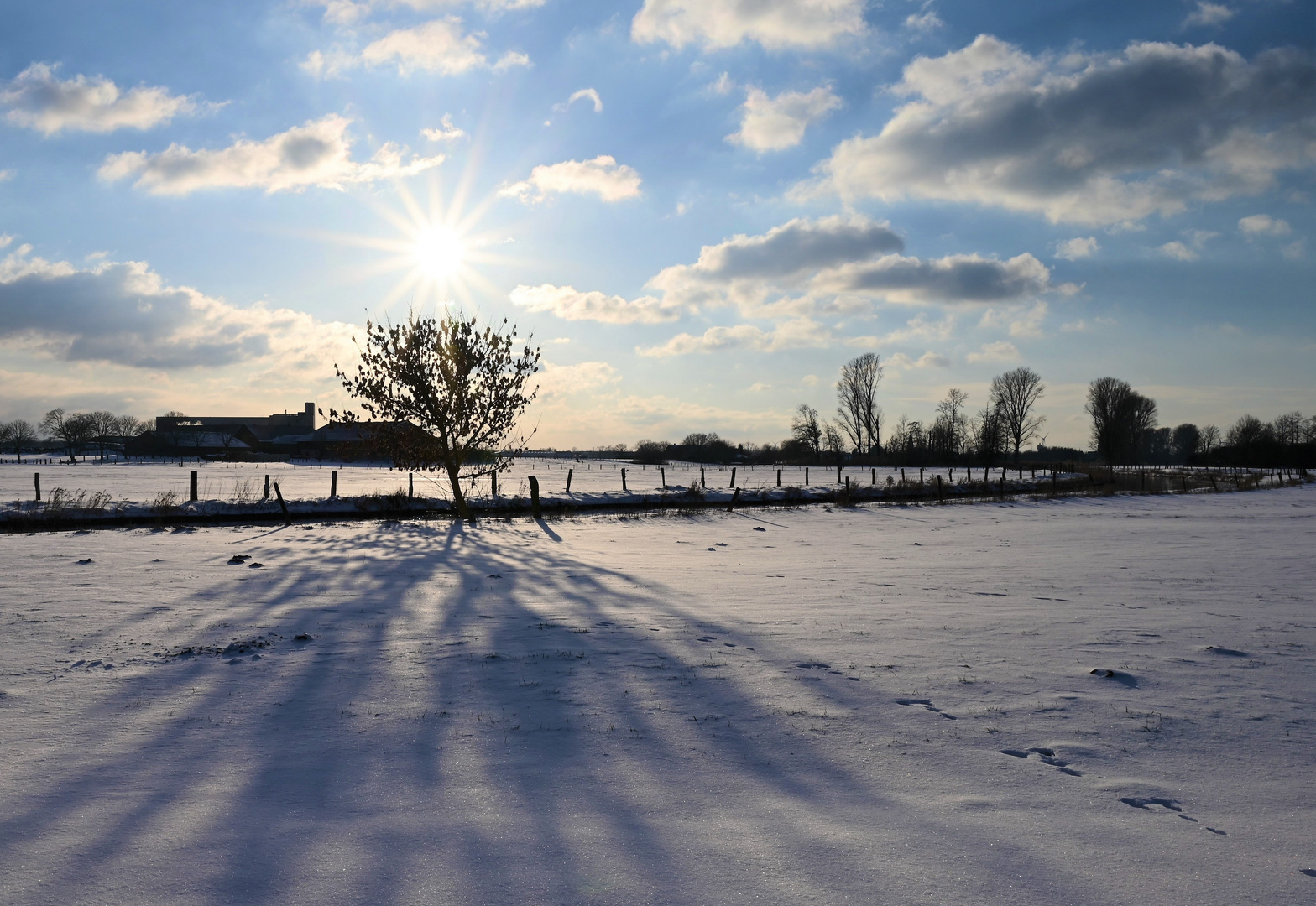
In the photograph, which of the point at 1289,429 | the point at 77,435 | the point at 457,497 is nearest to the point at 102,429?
the point at 77,435

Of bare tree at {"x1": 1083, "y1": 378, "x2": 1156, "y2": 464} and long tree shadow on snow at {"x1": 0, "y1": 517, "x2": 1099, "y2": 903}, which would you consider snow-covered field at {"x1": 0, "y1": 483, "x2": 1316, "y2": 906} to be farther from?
bare tree at {"x1": 1083, "y1": 378, "x2": 1156, "y2": 464}

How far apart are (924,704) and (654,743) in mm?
1952

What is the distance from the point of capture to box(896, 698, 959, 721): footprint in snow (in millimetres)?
4666

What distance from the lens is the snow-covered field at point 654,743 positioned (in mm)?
2875

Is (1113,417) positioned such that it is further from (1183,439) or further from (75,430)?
(75,430)

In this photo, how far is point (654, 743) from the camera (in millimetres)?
4234

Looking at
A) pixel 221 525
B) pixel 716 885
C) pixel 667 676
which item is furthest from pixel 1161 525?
pixel 221 525

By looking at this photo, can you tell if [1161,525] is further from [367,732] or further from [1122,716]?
[367,732]

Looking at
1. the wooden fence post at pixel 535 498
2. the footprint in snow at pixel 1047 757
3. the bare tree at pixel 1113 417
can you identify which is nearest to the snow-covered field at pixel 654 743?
the footprint in snow at pixel 1047 757

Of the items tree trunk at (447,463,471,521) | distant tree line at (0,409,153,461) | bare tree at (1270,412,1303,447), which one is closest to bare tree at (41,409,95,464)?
distant tree line at (0,409,153,461)

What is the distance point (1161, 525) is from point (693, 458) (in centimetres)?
10024

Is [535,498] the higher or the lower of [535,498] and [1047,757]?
the higher

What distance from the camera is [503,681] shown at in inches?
213

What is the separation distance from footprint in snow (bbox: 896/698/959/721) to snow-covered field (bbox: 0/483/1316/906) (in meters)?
0.02
